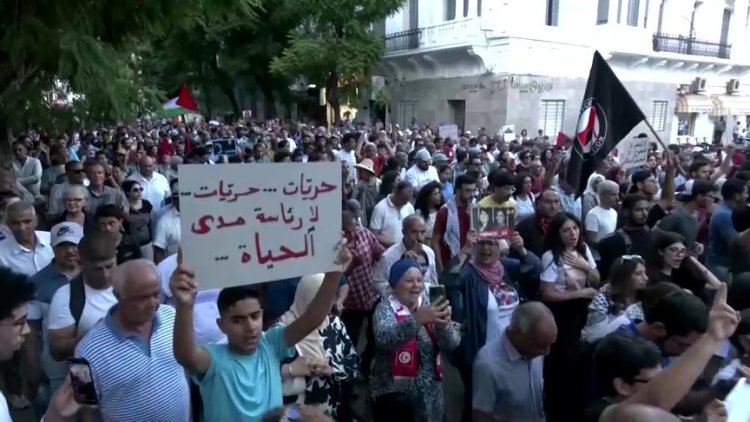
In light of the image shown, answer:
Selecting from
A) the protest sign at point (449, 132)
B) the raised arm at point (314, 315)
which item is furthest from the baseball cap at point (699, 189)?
the protest sign at point (449, 132)

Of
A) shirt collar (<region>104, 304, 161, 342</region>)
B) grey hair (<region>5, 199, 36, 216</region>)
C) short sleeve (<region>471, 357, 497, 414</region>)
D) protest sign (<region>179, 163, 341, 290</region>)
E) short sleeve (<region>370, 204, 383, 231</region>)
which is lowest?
short sleeve (<region>471, 357, 497, 414</region>)

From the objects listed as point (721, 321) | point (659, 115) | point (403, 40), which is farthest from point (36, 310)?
point (659, 115)

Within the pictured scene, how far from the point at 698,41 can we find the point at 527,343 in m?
30.6

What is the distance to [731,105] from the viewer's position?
32.2 meters

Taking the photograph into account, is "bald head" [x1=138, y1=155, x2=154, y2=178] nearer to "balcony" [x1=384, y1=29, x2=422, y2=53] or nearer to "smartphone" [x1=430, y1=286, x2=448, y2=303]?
"smartphone" [x1=430, y1=286, x2=448, y2=303]

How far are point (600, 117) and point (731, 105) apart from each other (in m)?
29.7

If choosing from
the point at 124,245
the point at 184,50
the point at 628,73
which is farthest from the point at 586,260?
the point at 184,50

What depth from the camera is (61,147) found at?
30.8 feet

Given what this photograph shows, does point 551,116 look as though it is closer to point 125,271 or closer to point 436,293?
point 436,293

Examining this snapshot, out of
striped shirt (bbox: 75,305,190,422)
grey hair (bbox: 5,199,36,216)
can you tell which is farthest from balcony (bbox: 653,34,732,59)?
Result: striped shirt (bbox: 75,305,190,422)

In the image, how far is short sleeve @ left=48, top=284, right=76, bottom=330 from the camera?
3.39 metres

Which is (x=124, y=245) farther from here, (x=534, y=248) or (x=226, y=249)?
(x=534, y=248)

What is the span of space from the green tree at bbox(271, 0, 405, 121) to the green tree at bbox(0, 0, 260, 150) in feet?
60.3

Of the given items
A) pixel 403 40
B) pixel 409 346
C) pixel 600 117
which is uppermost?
pixel 403 40
